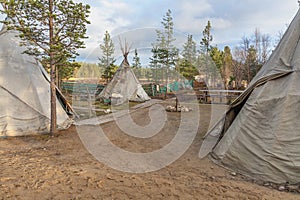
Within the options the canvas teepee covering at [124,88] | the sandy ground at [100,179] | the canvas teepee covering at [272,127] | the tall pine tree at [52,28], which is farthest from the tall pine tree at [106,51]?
the canvas teepee covering at [272,127]

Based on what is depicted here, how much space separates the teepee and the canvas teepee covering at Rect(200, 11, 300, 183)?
395 inches

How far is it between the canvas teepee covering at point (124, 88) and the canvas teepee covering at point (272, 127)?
10.1 metres

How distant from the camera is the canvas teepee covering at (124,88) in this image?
1391 centimetres

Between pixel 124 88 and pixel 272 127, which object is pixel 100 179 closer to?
pixel 272 127

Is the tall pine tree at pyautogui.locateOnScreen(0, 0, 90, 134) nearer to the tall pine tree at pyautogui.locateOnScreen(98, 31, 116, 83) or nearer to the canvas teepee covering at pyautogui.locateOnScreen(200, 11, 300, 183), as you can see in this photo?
the canvas teepee covering at pyautogui.locateOnScreen(200, 11, 300, 183)

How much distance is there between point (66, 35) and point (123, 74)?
878 centimetres

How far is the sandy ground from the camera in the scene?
2.85m

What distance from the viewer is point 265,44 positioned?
2119 cm

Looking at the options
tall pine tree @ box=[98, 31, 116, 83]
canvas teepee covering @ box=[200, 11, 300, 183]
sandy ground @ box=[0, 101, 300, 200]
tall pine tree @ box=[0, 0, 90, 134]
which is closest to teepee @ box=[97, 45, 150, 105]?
tall pine tree @ box=[0, 0, 90, 134]

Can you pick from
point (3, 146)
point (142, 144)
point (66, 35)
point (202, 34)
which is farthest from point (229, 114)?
point (202, 34)

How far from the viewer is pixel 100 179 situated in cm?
334

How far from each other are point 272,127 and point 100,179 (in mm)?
3043

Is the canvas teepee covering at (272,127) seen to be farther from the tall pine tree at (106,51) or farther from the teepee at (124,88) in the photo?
the tall pine tree at (106,51)

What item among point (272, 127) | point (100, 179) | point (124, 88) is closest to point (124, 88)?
point (124, 88)
